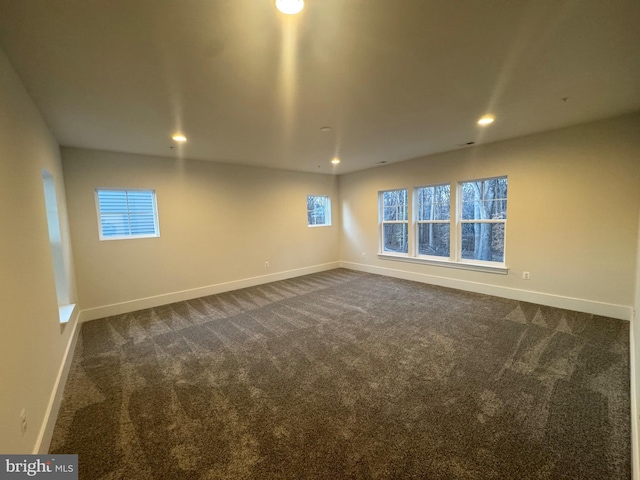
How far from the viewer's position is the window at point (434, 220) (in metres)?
5.09

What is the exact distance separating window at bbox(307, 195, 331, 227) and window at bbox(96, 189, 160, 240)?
334cm

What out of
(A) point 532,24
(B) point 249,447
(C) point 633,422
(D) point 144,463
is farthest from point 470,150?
(D) point 144,463

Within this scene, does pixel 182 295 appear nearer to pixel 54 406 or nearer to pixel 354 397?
pixel 54 406

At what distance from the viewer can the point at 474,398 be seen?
81.0 inches

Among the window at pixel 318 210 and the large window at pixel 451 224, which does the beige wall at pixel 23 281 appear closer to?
the window at pixel 318 210

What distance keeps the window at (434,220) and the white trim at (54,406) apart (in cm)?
555

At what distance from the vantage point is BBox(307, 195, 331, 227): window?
6.64 meters

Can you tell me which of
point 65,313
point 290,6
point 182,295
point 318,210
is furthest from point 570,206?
point 65,313

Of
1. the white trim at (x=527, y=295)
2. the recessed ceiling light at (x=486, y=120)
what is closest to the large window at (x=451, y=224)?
the white trim at (x=527, y=295)

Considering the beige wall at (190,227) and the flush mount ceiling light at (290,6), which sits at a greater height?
the flush mount ceiling light at (290,6)

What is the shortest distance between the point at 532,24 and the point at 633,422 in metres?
2.61

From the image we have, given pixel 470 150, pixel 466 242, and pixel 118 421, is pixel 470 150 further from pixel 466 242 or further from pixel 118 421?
pixel 118 421

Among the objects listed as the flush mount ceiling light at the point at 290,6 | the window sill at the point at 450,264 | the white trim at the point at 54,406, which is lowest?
the white trim at the point at 54,406

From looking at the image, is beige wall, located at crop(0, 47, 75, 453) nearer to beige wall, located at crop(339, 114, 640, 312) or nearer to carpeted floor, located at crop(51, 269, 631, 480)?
carpeted floor, located at crop(51, 269, 631, 480)
